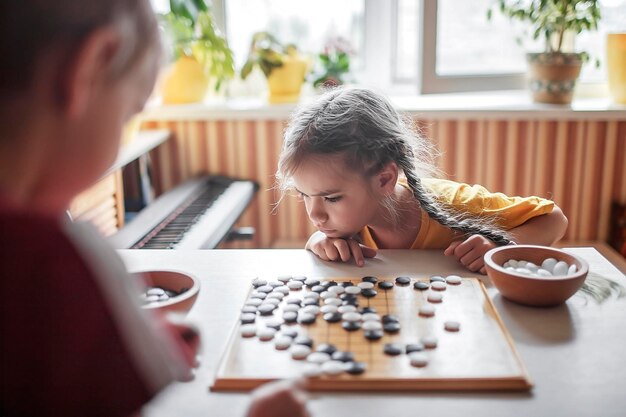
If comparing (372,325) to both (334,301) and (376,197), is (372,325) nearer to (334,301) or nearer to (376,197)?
(334,301)

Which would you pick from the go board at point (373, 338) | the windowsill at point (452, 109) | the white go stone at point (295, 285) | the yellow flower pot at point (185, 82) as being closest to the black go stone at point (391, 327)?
the go board at point (373, 338)

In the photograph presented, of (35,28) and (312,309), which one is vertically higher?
(35,28)

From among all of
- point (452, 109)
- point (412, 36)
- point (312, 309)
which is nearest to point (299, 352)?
point (312, 309)

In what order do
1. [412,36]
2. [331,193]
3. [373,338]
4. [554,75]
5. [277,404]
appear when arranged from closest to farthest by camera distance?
[277,404] → [373,338] → [331,193] → [554,75] → [412,36]

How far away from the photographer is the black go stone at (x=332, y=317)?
3.15 feet

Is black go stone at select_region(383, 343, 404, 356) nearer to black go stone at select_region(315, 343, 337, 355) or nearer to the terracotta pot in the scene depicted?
black go stone at select_region(315, 343, 337, 355)

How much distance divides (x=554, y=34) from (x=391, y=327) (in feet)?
6.96

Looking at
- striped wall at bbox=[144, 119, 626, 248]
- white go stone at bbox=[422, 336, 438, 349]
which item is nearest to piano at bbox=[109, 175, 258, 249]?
striped wall at bbox=[144, 119, 626, 248]

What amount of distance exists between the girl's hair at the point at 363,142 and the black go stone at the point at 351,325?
488 mm

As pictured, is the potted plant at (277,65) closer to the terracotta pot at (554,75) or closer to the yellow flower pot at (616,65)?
the terracotta pot at (554,75)

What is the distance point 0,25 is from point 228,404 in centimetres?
48

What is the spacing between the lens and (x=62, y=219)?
1.76ft

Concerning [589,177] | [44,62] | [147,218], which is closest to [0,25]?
[44,62]

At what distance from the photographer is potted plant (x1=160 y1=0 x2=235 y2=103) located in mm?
2732
